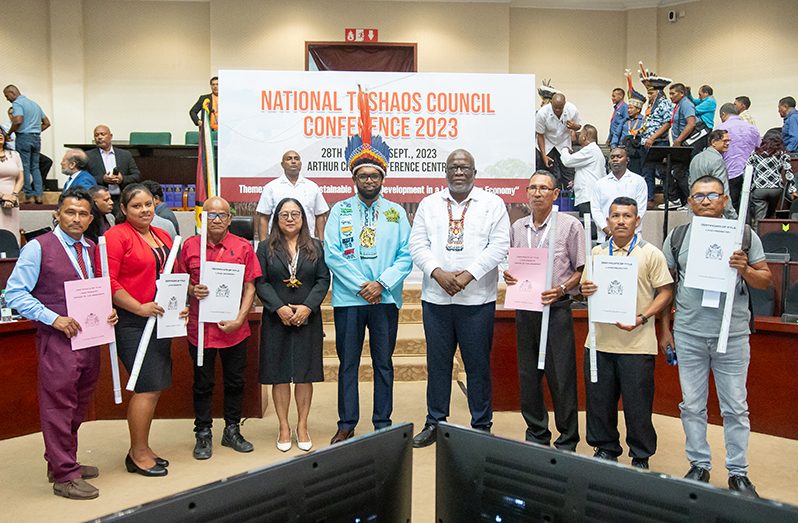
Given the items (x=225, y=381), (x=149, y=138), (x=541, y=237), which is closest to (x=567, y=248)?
(x=541, y=237)

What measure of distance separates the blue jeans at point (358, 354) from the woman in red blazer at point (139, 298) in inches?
37.2

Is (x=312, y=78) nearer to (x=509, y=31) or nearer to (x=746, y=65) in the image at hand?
(x=509, y=31)

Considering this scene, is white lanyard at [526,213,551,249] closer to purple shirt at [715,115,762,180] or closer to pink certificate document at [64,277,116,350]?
pink certificate document at [64,277,116,350]

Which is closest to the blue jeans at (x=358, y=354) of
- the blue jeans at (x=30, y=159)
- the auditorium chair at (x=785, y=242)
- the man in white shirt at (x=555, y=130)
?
the auditorium chair at (x=785, y=242)

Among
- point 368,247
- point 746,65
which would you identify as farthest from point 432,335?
point 746,65

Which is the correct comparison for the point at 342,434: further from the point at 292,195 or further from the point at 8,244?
the point at 8,244

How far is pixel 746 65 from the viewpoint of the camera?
13.8m

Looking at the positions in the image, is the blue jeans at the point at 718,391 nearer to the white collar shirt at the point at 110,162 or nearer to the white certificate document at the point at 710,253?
the white certificate document at the point at 710,253

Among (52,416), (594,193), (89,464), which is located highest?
(594,193)

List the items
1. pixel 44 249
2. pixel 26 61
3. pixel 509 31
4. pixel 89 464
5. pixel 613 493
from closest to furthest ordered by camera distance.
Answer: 1. pixel 613 493
2. pixel 44 249
3. pixel 89 464
4. pixel 26 61
5. pixel 509 31

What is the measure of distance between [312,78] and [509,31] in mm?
8680

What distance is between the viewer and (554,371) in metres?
3.91

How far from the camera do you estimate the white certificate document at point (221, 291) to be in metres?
3.87

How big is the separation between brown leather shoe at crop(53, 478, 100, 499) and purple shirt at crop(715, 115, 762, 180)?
7.91 m
